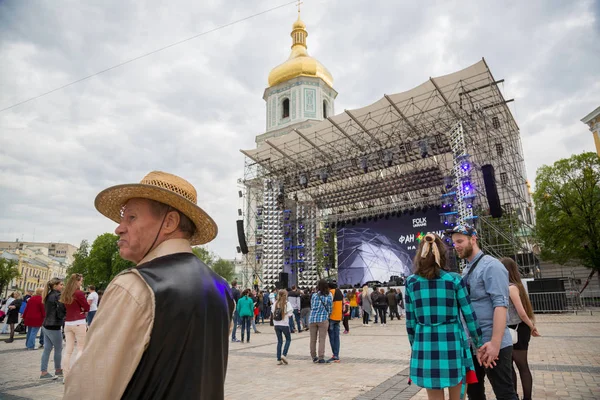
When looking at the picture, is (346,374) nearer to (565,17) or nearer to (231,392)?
(231,392)

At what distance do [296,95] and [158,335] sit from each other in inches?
1536

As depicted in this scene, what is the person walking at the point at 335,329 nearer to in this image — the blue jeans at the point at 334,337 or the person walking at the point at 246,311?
the blue jeans at the point at 334,337

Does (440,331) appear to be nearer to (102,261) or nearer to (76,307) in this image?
(76,307)

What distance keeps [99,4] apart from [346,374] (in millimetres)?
6444

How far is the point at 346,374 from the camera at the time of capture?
6527 millimetres

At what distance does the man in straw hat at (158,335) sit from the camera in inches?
41.4

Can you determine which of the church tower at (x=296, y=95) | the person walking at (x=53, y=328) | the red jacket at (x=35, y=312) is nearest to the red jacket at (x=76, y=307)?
the person walking at (x=53, y=328)

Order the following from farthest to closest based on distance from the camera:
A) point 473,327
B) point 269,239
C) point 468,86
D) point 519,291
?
point 269,239 < point 468,86 < point 519,291 < point 473,327

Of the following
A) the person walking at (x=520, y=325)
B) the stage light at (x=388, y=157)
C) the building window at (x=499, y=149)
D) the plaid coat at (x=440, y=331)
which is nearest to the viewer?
the plaid coat at (x=440, y=331)

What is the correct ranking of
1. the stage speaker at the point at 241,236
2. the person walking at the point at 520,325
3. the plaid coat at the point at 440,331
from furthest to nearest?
the stage speaker at the point at 241,236 → the person walking at the point at 520,325 → the plaid coat at the point at 440,331

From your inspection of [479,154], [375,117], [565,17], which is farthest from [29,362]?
[479,154]

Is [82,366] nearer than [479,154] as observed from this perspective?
Yes

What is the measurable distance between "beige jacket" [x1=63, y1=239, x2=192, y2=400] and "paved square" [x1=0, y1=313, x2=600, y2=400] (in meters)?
4.59

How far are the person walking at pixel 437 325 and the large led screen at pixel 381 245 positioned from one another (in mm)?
22985
